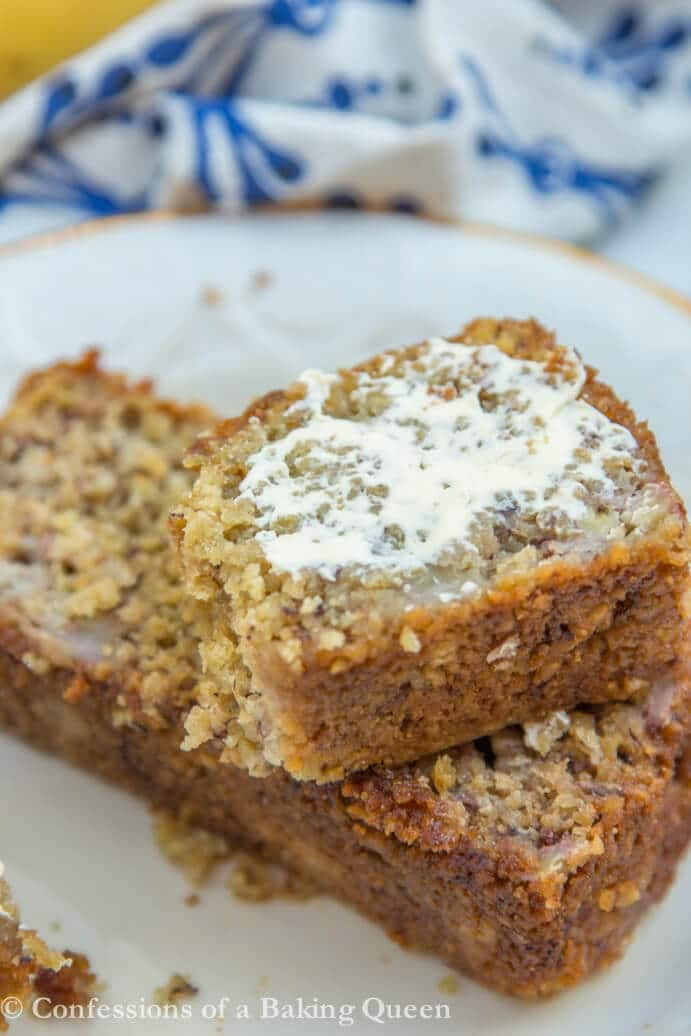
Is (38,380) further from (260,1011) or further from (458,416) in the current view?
(260,1011)

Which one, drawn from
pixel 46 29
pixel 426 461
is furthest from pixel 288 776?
pixel 46 29

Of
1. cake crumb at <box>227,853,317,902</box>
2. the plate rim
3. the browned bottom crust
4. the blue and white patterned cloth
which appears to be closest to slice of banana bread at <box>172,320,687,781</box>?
the browned bottom crust

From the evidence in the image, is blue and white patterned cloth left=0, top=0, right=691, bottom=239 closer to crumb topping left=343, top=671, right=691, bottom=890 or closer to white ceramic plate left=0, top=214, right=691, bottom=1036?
white ceramic plate left=0, top=214, right=691, bottom=1036

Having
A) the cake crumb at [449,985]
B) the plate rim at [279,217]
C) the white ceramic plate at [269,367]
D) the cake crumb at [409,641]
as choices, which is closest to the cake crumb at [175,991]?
the white ceramic plate at [269,367]

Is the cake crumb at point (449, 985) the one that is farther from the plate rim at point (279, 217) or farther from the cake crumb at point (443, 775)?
the plate rim at point (279, 217)

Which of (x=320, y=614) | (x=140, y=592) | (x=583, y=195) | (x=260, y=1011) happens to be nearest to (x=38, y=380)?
(x=140, y=592)

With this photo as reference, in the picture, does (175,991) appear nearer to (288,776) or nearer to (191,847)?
(191,847)
